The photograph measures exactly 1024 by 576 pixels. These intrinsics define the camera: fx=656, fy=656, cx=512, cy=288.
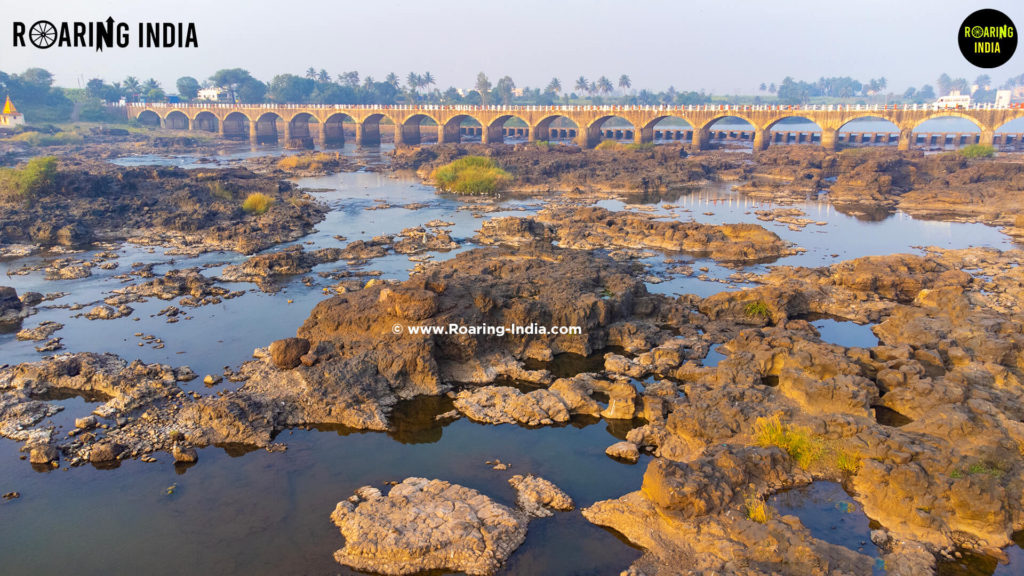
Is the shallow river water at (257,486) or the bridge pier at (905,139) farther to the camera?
the bridge pier at (905,139)

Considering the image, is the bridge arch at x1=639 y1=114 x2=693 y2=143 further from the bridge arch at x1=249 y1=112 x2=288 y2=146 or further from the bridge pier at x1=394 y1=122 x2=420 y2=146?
the bridge arch at x1=249 y1=112 x2=288 y2=146

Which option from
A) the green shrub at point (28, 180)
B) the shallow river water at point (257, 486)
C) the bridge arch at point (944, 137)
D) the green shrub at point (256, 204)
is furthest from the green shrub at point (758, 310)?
the bridge arch at point (944, 137)

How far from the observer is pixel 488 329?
22.2m

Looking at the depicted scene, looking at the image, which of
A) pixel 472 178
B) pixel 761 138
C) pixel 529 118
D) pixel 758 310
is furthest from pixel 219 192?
pixel 761 138

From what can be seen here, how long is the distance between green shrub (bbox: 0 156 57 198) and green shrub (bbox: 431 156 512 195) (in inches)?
1219

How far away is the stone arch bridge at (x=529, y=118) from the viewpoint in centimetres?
8800

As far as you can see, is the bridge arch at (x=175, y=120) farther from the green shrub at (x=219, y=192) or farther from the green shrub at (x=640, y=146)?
the green shrub at (x=640, y=146)

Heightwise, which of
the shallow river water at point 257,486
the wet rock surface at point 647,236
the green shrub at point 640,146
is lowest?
the shallow river water at point 257,486

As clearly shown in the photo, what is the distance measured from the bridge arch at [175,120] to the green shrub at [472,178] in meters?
99.4

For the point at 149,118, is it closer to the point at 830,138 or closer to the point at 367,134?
the point at 367,134

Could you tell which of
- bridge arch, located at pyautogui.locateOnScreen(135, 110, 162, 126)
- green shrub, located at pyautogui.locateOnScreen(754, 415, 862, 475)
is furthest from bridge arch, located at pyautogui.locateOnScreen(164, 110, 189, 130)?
green shrub, located at pyautogui.locateOnScreen(754, 415, 862, 475)

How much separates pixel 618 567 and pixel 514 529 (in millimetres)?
2209

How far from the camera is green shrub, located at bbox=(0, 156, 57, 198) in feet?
149

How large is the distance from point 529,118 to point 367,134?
104 ft
